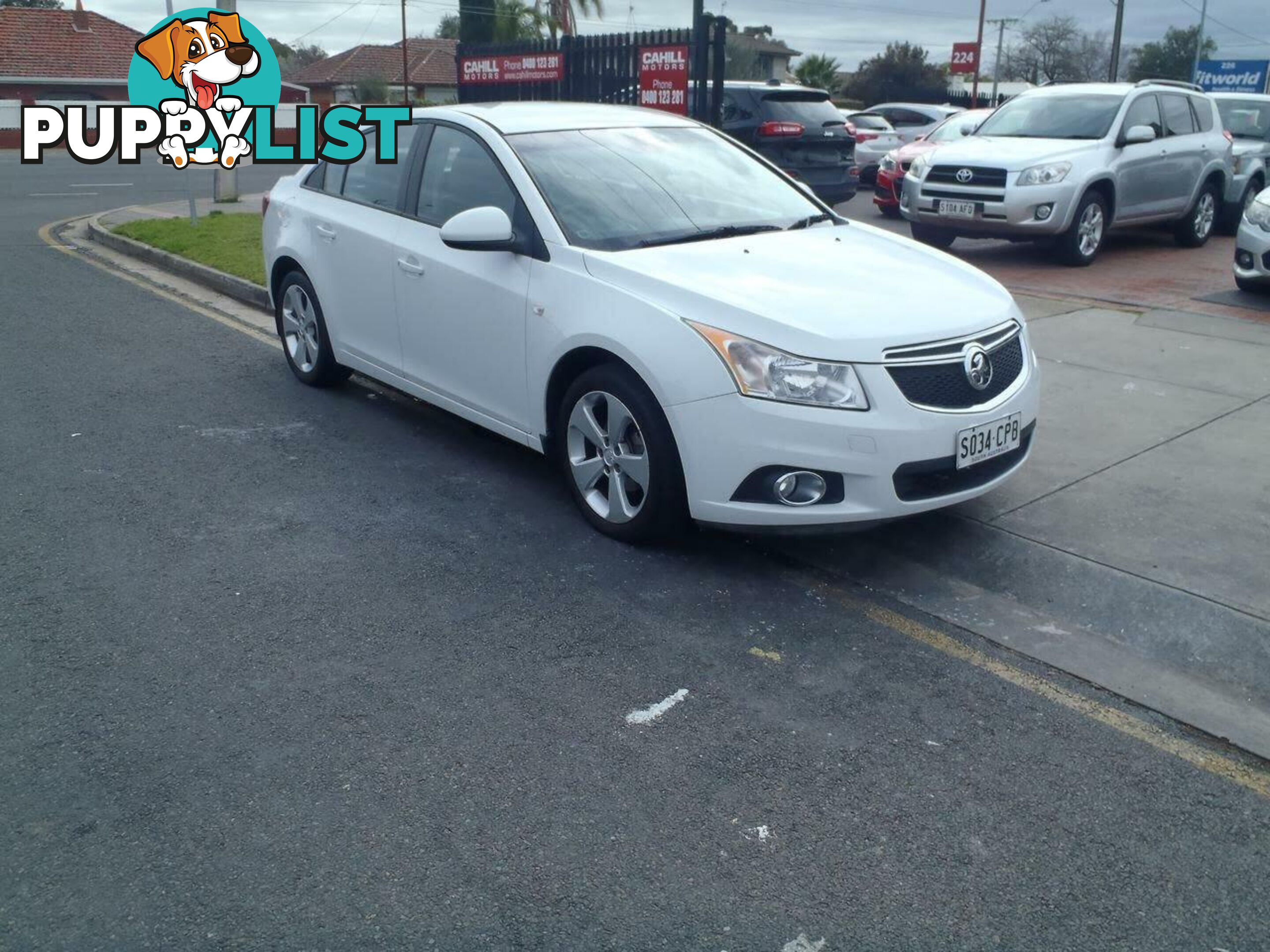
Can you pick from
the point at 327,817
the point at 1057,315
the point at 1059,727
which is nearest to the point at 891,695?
the point at 1059,727

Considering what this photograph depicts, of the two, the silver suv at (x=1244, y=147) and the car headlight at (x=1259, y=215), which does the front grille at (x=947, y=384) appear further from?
the silver suv at (x=1244, y=147)

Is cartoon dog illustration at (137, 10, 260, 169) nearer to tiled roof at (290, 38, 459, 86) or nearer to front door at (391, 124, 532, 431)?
front door at (391, 124, 532, 431)

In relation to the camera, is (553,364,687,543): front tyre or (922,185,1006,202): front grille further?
(922,185,1006,202): front grille

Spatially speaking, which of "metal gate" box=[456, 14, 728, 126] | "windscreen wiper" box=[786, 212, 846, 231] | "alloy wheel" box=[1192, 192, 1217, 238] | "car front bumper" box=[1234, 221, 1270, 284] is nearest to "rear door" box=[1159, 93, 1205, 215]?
"alloy wheel" box=[1192, 192, 1217, 238]

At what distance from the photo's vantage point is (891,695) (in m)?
3.87

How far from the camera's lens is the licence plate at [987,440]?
457 cm

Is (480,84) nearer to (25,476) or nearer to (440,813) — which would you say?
(25,476)

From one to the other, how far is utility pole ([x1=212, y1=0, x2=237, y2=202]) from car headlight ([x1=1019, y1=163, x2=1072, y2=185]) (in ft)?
37.1

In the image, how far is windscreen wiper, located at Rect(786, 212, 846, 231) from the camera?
5.77 metres

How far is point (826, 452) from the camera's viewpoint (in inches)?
172

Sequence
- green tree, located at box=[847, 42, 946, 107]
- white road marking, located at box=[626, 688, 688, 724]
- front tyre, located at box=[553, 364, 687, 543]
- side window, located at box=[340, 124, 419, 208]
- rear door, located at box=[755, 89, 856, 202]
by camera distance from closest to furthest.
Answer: white road marking, located at box=[626, 688, 688, 724], front tyre, located at box=[553, 364, 687, 543], side window, located at box=[340, 124, 419, 208], rear door, located at box=[755, 89, 856, 202], green tree, located at box=[847, 42, 946, 107]

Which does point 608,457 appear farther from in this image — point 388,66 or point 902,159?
point 388,66

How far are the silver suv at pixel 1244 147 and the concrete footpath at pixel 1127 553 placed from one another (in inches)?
316

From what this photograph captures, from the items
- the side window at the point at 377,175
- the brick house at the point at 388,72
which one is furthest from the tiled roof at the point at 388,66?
the side window at the point at 377,175
